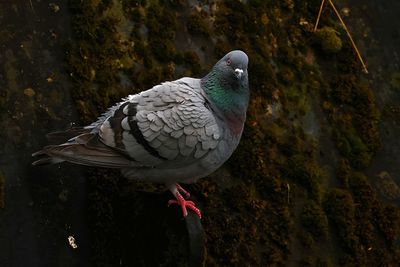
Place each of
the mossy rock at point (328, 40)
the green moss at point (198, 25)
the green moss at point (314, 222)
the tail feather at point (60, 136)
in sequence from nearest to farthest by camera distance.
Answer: the tail feather at point (60, 136) → the green moss at point (314, 222) → the green moss at point (198, 25) → the mossy rock at point (328, 40)

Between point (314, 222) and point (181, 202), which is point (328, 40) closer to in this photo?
point (314, 222)

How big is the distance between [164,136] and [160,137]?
1.1 inches

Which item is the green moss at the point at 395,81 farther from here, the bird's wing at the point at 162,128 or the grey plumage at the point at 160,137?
the bird's wing at the point at 162,128

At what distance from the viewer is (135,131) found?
428 centimetres

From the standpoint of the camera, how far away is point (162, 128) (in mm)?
A: 4238

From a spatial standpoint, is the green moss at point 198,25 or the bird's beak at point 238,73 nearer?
the bird's beak at point 238,73

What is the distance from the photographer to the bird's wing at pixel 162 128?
167 inches

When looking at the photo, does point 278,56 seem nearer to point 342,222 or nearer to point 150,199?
point 342,222

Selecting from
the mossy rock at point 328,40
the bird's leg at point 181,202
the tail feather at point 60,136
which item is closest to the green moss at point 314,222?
the bird's leg at point 181,202

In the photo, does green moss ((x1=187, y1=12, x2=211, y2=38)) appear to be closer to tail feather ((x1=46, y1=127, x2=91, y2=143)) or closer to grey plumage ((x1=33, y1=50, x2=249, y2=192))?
grey plumage ((x1=33, y1=50, x2=249, y2=192))

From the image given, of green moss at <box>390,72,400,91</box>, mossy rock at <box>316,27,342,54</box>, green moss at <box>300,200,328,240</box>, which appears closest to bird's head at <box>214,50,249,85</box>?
green moss at <box>300,200,328,240</box>

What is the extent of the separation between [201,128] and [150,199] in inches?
27.0

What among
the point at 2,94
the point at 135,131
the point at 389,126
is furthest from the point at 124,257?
A: the point at 389,126

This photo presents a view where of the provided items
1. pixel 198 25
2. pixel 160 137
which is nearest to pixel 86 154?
pixel 160 137
